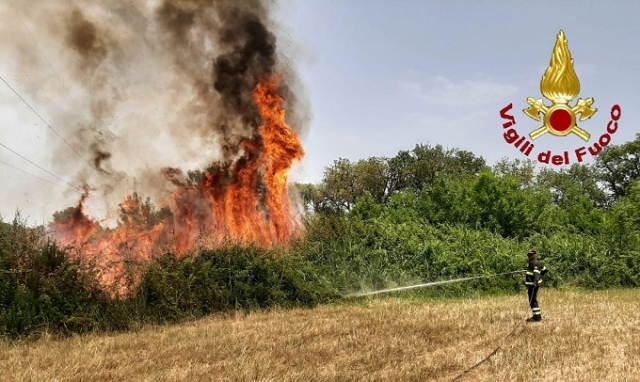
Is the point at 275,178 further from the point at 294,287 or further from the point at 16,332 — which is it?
the point at 16,332

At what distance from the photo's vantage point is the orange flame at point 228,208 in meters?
19.0

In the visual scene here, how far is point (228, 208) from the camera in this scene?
21172mm

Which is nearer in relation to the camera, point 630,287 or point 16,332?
point 16,332

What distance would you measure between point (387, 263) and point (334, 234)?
101 inches

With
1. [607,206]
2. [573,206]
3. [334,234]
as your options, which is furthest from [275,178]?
[607,206]

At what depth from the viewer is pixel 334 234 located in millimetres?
21750

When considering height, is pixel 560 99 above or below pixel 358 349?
above

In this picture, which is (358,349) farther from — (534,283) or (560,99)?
(560,99)

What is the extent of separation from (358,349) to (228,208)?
38.5 feet

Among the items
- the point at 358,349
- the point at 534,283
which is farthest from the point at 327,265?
the point at 358,349

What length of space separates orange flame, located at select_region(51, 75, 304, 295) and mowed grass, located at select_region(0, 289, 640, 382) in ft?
17.6

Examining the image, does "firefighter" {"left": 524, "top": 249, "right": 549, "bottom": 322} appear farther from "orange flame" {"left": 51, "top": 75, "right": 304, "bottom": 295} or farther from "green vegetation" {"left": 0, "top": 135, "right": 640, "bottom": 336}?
"orange flame" {"left": 51, "top": 75, "right": 304, "bottom": 295}

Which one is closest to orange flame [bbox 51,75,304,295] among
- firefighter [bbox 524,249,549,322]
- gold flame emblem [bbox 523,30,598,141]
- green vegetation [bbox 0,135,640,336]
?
green vegetation [bbox 0,135,640,336]

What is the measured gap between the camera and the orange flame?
18984 millimetres
